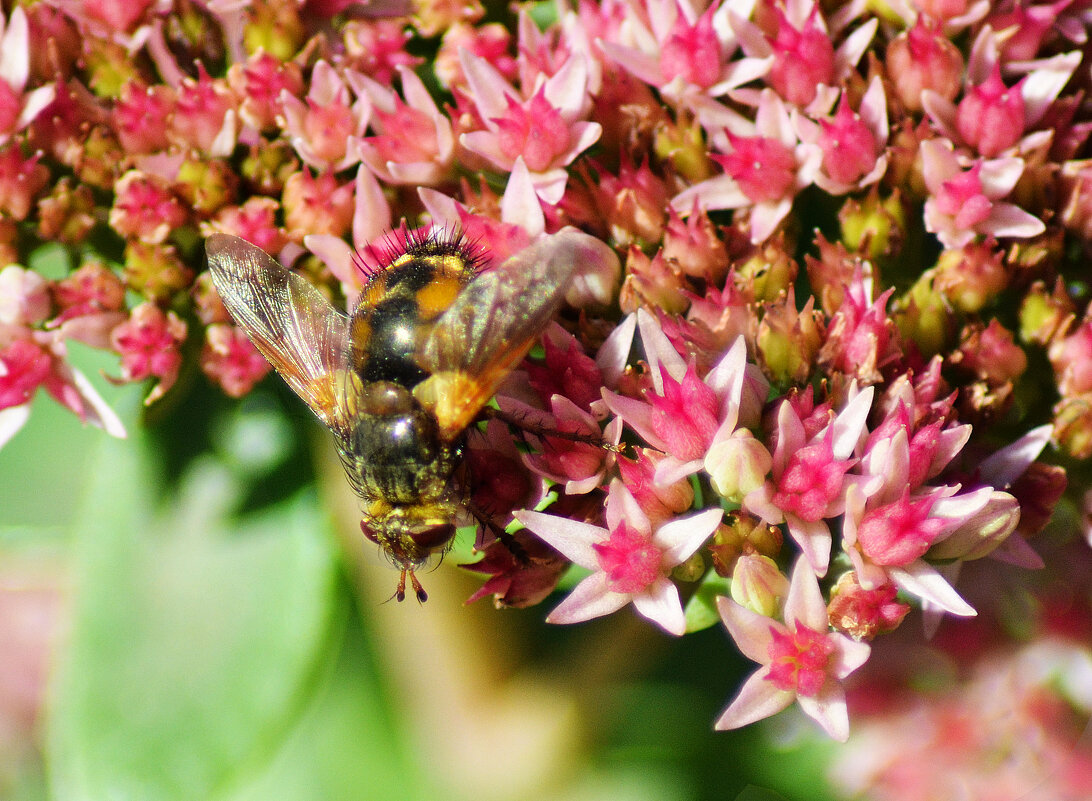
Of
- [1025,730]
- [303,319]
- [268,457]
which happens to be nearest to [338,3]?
[303,319]

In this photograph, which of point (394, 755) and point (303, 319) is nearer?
point (303, 319)

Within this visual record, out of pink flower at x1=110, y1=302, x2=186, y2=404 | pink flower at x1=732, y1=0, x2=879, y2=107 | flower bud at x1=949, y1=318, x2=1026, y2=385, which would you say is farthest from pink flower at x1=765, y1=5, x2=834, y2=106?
pink flower at x1=110, y1=302, x2=186, y2=404

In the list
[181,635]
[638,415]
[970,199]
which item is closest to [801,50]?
[970,199]

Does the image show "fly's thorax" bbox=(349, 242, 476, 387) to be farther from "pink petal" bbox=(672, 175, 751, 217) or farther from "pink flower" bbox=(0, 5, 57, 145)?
"pink flower" bbox=(0, 5, 57, 145)

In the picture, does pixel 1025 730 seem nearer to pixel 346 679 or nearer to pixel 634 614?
pixel 634 614

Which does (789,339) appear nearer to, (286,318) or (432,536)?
(432,536)

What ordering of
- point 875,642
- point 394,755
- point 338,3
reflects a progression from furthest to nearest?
point 394,755 → point 875,642 → point 338,3
